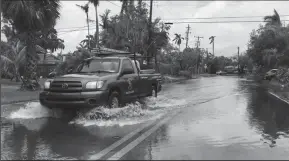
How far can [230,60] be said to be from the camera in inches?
5340

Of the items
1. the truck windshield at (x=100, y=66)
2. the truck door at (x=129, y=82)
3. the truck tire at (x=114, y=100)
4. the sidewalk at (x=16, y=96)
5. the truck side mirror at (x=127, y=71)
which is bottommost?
the sidewalk at (x=16, y=96)

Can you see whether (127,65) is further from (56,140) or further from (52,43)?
(52,43)

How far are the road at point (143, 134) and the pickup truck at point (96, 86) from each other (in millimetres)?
401

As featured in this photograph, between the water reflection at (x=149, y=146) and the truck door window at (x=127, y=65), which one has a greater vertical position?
the truck door window at (x=127, y=65)

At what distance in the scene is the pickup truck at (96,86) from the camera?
9.11 metres

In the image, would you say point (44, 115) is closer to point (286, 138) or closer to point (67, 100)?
point (67, 100)

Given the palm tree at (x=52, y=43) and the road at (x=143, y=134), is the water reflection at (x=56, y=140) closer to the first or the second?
the road at (x=143, y=134)

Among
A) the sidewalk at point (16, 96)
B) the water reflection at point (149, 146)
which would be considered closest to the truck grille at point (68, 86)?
the water reflection at point (149, 146)

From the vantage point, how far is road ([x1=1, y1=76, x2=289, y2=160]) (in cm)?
580

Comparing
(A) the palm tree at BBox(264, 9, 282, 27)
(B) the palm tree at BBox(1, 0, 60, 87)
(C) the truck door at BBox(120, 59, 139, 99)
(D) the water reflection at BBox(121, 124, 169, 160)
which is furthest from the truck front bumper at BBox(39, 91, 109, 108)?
(A) the palm tree at BBox(264, 9, 282, 27)

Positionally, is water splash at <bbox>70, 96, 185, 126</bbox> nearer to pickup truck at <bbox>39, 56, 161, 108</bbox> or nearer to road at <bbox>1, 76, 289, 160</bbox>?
road at <bbox>1, 76, 289, 160</bbox>

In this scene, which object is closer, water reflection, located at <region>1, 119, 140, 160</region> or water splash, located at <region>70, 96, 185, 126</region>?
water reflection, located at <region>1, 119, 140, 160</region>

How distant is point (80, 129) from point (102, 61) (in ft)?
11.0

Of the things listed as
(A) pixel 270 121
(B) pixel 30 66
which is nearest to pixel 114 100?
(A) pixel 270 121
